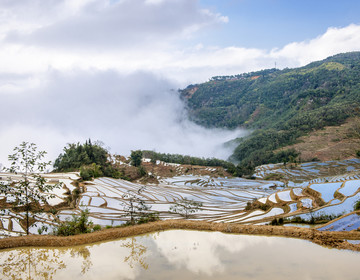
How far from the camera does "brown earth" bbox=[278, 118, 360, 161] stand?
6350cm

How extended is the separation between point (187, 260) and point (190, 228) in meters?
2.71

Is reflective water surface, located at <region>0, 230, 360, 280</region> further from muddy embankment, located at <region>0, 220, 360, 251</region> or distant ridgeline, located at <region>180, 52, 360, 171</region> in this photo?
distant ridgeline, located at <region>180, 52, 360, 171</region>

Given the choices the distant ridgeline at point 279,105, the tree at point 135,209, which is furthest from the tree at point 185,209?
the distant ridgeline at point 279,105

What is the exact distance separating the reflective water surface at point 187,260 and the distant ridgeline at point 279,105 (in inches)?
1816

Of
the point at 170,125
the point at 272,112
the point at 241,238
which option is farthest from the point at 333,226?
the point at 170,125

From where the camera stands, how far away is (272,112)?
138500mm

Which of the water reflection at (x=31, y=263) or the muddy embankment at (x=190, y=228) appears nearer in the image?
the water reflection at (x=31, y=263)

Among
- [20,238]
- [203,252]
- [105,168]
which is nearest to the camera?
[203,252]

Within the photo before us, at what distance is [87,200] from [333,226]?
19898 mm

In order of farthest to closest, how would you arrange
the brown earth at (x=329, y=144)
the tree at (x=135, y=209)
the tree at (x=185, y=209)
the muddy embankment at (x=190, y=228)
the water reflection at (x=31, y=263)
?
1. the brown earth at (x=329, y=144)
2. the tree at (x=185, y=209)
3. the tree at (x=135, y=209)
4. the muddy embankment at (x=190, y=228)
5. the water reflection at (x=31, y=263)

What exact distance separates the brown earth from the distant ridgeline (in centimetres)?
289

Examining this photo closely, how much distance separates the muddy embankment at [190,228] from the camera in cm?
900

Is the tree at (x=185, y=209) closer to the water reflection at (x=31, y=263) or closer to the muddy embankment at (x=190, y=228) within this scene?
the muddy embankment at (x=190, y=228)

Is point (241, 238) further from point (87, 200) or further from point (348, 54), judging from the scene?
point (348, 54)
